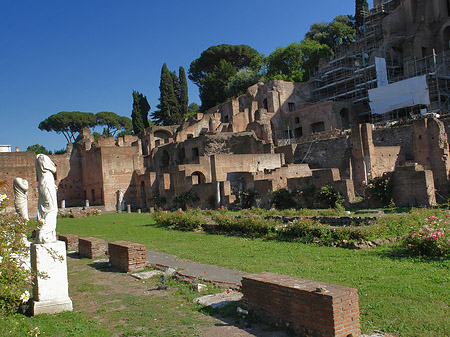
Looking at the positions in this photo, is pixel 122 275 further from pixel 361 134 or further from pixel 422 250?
pixel 361 134

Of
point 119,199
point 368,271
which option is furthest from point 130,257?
point 119,199

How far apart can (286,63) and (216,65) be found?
20757 mm

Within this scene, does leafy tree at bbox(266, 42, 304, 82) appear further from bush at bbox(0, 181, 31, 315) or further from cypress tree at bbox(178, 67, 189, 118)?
bush at bbox(0, 181, 31, 315)

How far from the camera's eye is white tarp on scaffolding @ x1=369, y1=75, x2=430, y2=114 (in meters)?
35.7

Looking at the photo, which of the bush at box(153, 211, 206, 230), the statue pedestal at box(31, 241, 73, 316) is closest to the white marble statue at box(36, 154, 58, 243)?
the statue pedestal at box(31, 241, 73, 316)

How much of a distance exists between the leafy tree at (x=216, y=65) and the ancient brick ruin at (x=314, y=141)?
10.3m

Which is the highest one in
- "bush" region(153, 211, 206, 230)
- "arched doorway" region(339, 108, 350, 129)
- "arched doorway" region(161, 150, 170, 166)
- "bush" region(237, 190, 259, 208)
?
"arched doorway" region(339, 108, 350, 129)

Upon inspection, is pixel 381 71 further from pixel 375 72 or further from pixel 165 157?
pixel 165 157

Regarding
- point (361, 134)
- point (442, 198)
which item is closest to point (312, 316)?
point (442, 198)

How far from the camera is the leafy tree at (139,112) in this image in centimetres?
6062

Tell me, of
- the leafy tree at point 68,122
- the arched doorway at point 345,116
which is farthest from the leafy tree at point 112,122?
the arched doorway at point 345,116

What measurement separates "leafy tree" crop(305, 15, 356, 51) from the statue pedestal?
55.6m

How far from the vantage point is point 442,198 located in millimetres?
18156

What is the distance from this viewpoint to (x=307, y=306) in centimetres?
450
